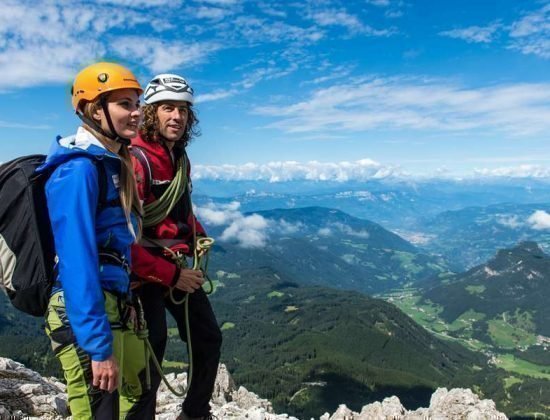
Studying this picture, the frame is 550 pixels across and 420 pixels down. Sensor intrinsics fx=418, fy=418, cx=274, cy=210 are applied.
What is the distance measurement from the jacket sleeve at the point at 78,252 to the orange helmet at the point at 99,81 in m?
0.96

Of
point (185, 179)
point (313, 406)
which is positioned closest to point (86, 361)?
point (185, 179)

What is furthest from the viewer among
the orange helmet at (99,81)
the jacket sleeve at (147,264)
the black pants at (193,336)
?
the black pants at (193,336)

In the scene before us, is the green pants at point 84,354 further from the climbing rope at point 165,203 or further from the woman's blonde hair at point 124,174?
the climbing rope at point 165,203

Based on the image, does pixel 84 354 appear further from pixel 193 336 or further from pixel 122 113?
pixel 193 336

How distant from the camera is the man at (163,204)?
6.00m

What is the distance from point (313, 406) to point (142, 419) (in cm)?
16178

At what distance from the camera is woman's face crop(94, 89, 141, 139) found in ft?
15.5

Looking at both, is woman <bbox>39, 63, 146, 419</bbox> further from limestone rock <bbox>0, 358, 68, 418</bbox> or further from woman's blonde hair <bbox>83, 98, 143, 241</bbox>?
limestone rock <bbox>0, 358, 68, 418</bbox>

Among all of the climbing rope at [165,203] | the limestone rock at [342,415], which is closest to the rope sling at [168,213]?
the climbing rope at [165,203]

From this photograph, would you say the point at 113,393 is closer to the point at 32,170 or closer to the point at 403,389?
the point at 32,170

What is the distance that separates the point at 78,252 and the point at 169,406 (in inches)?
440

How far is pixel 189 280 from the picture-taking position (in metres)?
6.32

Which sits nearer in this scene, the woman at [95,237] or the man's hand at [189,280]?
the woman at [95,237]

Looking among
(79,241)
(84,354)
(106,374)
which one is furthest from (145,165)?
(106,374)
